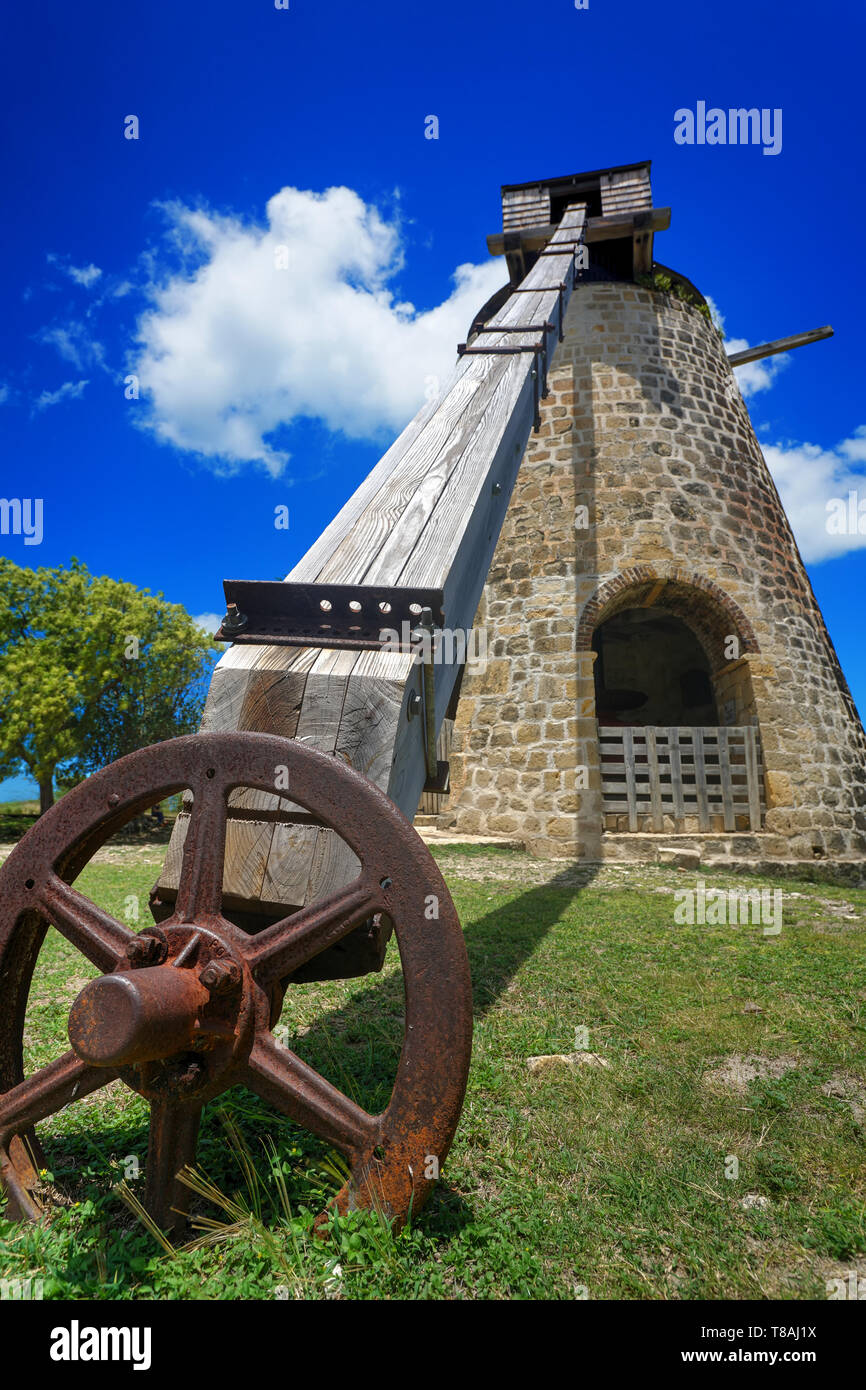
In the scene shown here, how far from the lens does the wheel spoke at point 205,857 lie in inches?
59.2

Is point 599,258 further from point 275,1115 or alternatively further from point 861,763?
point 275,1115

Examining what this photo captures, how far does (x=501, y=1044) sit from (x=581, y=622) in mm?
7295

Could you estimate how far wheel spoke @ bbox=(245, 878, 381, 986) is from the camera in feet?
4.75

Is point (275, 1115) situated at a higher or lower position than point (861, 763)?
lower

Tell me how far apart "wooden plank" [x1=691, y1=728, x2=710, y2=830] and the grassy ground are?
206 inches

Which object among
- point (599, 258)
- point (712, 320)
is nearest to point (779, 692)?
point (712, 320)

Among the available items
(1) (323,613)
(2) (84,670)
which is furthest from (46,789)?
(1) (323,613)

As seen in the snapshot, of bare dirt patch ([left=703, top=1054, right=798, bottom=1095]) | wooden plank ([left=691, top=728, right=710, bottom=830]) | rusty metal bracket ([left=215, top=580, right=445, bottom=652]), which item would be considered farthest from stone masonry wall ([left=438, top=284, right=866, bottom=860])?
rusty metal bracket ([left=215, top=580, right=445, bottom=652])

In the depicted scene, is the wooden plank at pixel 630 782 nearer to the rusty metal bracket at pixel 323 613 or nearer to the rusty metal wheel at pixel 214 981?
the rusty metal bracket at pixel 323 613

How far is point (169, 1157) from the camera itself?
146 centimetres

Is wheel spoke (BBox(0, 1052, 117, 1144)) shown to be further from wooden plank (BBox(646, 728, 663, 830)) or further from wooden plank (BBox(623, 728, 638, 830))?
wooden plank (BBox(646, 728, 663, 830))

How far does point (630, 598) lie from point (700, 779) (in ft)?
8.56

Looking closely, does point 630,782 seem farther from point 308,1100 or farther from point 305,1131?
point 308,1100

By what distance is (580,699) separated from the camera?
9094mm
